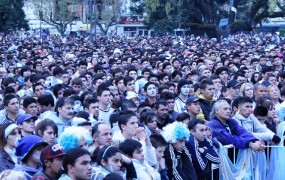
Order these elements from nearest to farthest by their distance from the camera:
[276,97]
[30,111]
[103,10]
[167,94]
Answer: [30,111]
[167,94]
[276,97]
[103,10]

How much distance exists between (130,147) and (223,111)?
2176 mm

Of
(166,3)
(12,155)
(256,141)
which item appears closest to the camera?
(12,155)

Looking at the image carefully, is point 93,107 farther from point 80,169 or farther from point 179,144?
point 80,169

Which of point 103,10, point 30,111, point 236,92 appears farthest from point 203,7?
point 30,111

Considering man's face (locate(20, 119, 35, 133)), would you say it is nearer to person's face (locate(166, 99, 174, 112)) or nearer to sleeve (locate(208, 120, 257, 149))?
sleeve (locate(208, 120, 257, 149))

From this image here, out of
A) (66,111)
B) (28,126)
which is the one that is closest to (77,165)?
(28,126)

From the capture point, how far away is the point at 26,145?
6.32m

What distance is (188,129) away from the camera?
7.89 metres

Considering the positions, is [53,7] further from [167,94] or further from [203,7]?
[167,94]

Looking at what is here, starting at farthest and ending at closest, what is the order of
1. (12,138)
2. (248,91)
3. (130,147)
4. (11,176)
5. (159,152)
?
(248,91) < (159,152) < (12,138) < (130,147) < (11,176)

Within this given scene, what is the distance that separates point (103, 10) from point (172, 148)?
193 feet

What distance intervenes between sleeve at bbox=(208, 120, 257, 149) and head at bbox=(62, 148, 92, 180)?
2.92 meters

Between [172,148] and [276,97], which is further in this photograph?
[276,97]

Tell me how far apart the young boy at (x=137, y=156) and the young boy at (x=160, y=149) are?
0.54 meters
